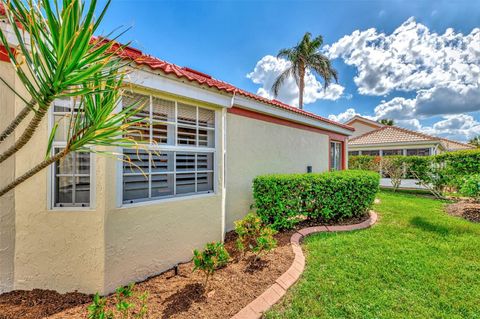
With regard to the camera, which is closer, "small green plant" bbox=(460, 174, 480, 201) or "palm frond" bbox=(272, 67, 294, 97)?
"small green plant" bbox=(460, 174, 480, 201)

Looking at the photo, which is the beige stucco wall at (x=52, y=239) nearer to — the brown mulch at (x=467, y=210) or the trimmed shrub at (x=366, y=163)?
the brown mulch at (x=467, y=210)

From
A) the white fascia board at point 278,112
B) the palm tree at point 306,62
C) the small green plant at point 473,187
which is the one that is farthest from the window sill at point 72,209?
the palm tree at point 306,62

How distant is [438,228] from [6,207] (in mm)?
11093

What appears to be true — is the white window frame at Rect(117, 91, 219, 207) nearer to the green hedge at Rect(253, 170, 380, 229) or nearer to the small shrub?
the green hedge at Rect(253, 170, 380, 229)

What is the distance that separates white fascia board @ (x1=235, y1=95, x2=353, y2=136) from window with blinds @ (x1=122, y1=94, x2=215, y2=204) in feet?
4.86

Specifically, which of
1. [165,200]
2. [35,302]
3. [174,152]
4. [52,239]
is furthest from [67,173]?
[35,302]

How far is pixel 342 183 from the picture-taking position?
6898 millimetres

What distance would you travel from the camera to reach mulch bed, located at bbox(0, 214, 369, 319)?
2.93m

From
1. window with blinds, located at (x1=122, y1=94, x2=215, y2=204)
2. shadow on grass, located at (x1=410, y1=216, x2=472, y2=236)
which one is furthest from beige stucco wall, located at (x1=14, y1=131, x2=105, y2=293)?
shadow on grass, located at (x1=410, y1=216, x2=472, y2=236)

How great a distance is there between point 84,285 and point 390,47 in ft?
64.9

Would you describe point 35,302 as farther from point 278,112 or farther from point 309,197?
point 278,112

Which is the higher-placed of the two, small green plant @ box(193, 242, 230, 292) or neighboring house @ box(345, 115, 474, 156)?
neighboring house @ box(345, 115, 474, 156)

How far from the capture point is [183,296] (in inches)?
130

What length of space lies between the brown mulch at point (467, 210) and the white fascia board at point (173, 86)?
420 inches
